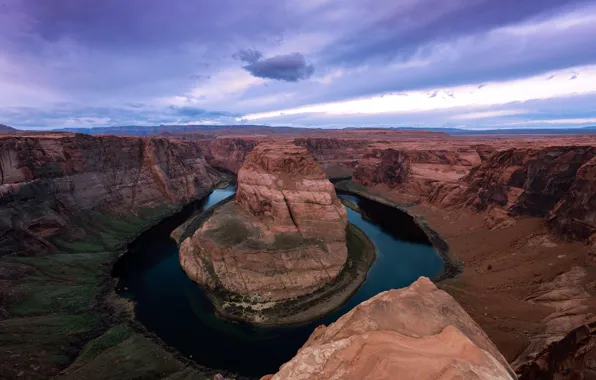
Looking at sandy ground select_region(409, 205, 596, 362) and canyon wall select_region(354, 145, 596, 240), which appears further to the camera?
canyon wall select_region(354, 145, 596, 240)

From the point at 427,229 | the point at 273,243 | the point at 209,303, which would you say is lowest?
the point at 427,229

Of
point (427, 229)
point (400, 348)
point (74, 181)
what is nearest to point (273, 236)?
point (400, 348)

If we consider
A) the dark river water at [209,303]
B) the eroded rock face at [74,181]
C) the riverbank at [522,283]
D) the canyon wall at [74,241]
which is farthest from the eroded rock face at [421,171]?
the canyon wall at [74,241]

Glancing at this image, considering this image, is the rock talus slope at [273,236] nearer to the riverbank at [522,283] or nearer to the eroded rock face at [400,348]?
the riverbank at [522,283]

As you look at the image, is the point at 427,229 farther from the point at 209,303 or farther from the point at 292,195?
A: the point at 209,303

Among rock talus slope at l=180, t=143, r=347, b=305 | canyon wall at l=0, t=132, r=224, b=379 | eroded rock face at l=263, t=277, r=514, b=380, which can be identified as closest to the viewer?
eroded rock face at l=263, t=277, r=514, b=380

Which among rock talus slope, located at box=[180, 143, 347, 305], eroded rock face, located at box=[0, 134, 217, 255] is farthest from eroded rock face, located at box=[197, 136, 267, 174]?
A: rock talus slope, located at box=[180, 143, 347, 305]

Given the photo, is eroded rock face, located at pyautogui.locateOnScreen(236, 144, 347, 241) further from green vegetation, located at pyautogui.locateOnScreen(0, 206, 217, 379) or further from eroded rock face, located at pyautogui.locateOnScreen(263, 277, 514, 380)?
eroded rock face, located at pyautogui.locateOnScreen(263, 277, 514, 380)
